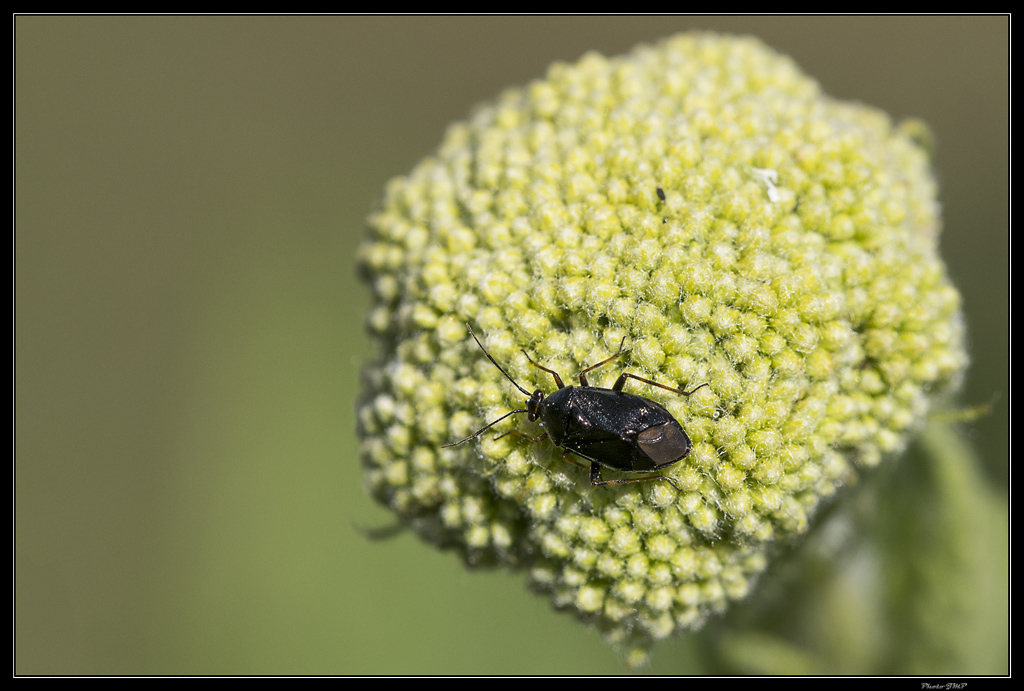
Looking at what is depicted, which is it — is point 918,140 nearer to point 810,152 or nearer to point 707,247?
point 810,152

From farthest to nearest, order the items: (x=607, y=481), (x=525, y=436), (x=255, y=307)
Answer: (x=255, y=307) → (x=525, y=436) → (x=607, y=481)

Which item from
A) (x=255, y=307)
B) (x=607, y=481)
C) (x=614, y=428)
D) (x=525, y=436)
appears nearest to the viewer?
(x=614, y=428)

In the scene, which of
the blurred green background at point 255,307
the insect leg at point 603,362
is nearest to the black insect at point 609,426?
the insect leg at point 603,362

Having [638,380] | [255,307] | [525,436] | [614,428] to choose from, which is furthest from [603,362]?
[255,307]

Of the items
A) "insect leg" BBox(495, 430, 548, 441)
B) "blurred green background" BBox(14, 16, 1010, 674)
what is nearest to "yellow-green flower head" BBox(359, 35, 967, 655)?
"insect leg" BBox(495, 430, 548, 441)

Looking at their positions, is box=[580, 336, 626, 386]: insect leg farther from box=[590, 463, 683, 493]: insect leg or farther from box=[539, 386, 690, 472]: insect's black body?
box=[590, 463, 683, 493]: insect leg

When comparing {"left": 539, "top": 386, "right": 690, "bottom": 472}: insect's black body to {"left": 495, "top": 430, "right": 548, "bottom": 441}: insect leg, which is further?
{"left": 495, "top": 430, "right": 548, "bottom": 441}: insect leg

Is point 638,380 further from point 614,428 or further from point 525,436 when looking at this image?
point 525,436
